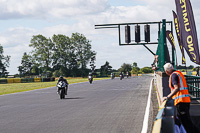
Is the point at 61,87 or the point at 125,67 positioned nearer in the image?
the point at 61,87

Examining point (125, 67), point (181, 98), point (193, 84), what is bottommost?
point (181, 98)

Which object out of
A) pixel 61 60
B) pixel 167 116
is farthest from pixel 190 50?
pixel 61 60

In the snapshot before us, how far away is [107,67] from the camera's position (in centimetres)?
17425

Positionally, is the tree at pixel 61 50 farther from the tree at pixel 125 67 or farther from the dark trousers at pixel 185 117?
the dark trousers at pixel 185 117

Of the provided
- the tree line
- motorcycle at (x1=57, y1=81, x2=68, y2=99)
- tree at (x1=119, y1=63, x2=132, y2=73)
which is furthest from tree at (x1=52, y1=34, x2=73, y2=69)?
motorcycle at (x1=57, y1=81, x2=68, y2=99)

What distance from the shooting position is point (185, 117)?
6.99m

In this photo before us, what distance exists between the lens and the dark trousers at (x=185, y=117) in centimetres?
695

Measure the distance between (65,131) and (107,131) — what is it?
1.07m

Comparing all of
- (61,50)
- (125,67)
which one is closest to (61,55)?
(61,50)

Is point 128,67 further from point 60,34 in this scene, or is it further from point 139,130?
point 139,130

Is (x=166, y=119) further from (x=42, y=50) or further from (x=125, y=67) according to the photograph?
(x=125, y=67)

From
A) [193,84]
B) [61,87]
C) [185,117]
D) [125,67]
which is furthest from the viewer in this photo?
[125,67]

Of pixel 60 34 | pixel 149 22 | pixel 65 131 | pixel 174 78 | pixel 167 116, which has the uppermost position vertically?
pixel 60 34

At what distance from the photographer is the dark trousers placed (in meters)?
6.95
